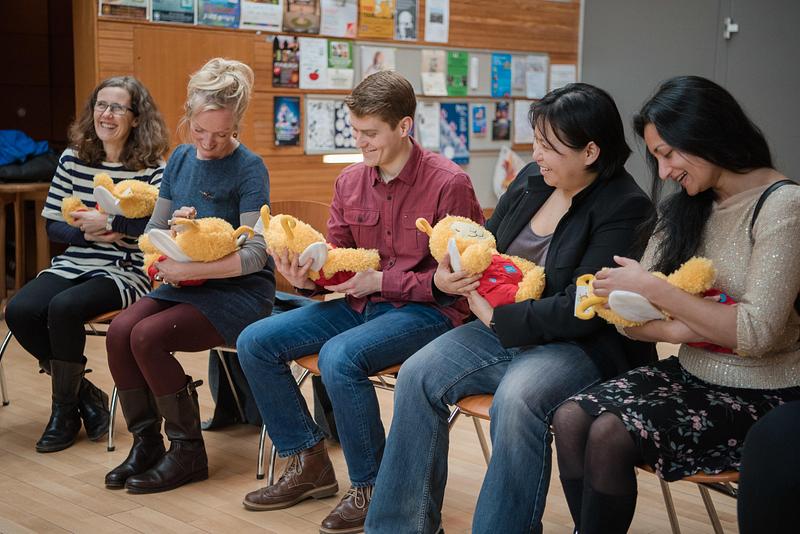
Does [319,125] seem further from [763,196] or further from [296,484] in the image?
[763,196]

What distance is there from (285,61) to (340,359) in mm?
3423

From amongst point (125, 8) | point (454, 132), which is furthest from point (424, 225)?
point (454, 132)

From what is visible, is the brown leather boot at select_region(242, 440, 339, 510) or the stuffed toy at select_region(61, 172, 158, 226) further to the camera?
the stuffed toy at select_region(61, 172, 158, 226)

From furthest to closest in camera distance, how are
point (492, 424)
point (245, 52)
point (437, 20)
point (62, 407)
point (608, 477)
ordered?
point (437, 20)
point (245, 52)
point (62, 407)
point (492, 424)
point (608, 477)

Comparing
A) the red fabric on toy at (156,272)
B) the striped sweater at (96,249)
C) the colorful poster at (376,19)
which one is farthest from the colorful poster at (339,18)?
the red fabric on toy at (156,272)

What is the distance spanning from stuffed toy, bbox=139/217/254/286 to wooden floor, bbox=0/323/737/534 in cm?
71

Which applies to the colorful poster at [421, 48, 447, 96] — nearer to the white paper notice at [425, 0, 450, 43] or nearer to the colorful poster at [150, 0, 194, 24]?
the white paper notice at [425, 0, 450, 43]

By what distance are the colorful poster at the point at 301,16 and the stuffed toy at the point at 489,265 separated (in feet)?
11.3

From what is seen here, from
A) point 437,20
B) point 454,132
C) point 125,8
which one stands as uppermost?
point 437,20

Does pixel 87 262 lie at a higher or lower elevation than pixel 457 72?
lower

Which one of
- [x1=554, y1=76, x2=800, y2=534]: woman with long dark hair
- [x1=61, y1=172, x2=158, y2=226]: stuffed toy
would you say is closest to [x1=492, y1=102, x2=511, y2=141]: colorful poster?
[x1=61, y1=172, x2=158, y2=226]: stuffed toy

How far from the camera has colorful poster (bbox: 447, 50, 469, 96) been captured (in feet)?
20.6

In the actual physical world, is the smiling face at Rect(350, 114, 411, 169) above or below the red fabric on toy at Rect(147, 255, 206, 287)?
above

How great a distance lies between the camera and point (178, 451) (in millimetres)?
2834
